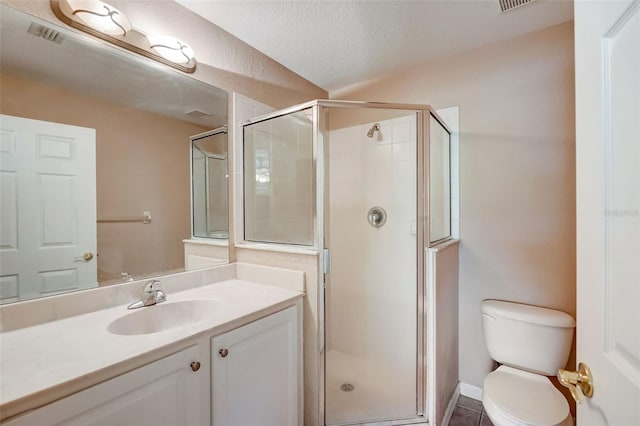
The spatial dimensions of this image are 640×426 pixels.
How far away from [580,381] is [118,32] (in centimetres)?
200

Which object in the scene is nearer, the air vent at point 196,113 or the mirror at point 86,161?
the mirror at point 86,161

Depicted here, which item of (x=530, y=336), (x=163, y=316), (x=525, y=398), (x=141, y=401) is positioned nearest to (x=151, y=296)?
(x=163, y=316)

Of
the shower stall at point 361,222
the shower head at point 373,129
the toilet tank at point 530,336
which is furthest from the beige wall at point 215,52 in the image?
the toilet tank at point 530,336

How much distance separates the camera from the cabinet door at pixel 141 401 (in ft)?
2.30

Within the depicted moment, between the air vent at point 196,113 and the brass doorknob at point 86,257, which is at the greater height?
the air vent at point 196,113

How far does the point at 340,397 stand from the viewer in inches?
70.9

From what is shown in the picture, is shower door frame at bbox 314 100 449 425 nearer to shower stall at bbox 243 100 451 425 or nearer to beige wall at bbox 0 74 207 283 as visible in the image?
shower stall at bbox 243 100 451 425

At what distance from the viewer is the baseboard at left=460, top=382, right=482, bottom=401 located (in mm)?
1876

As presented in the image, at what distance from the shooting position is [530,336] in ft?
5.05

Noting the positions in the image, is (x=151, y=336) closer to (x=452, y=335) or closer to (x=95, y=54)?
(x=95, y=54)

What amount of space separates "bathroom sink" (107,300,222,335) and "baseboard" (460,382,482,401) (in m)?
1.79

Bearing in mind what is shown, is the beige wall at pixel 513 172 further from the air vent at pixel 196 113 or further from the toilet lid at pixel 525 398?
the air vent at pixel 196 113

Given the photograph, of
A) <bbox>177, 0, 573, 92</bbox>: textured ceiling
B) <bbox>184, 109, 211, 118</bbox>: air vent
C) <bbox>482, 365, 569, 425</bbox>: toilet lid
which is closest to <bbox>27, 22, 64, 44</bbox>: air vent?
<bbox>184, 109, 211, 118</bbox>: air vent

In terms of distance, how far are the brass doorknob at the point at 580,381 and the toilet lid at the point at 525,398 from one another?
33.0 inches
